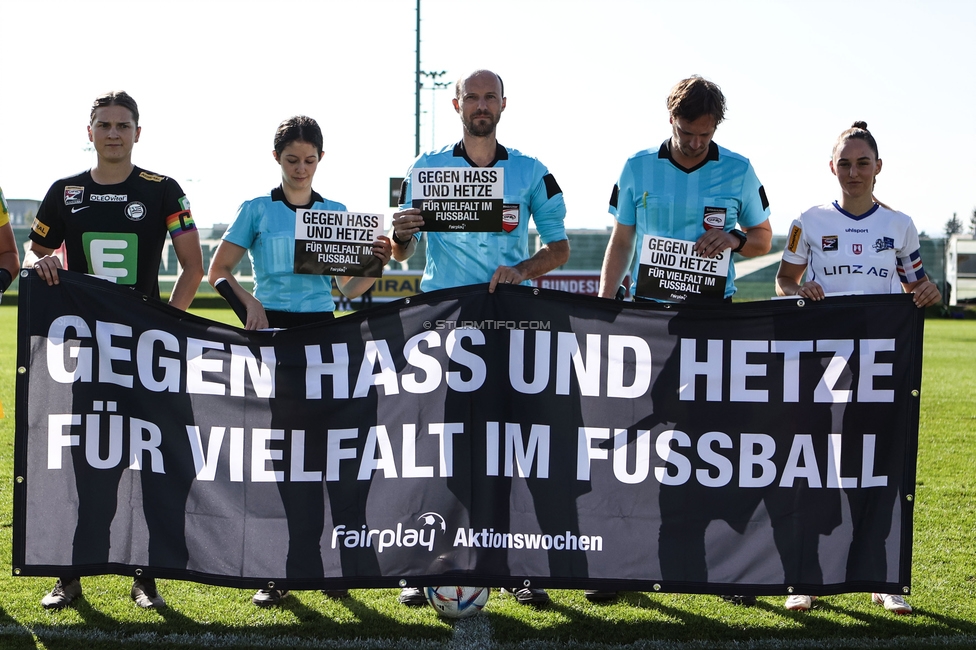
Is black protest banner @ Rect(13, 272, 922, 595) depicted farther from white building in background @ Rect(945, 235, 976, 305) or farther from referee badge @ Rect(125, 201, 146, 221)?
white building in background @ Rect(945, 235, 976, 305)

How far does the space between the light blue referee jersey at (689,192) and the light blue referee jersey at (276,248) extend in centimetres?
142

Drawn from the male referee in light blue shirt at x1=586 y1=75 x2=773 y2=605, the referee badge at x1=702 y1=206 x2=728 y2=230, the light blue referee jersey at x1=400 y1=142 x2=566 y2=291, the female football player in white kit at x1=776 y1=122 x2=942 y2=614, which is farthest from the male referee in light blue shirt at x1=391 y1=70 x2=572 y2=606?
the female football player in white kit at x1=776 y1=122 x2=942 y2=614

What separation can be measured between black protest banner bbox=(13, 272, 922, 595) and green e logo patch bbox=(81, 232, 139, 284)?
1.18ft

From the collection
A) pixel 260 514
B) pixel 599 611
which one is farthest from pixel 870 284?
pixel 260 514

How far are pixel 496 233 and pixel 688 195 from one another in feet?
2.97

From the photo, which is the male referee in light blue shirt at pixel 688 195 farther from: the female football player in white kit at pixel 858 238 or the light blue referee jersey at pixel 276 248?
the light blue referee jersey at pixel 276 248

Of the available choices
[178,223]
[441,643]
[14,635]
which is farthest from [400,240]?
[14,635]

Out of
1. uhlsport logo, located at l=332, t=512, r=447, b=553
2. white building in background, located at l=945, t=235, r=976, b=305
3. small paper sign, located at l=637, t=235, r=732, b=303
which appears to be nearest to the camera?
uhlsport logo, located at l=332, t=512, r=447, b=553

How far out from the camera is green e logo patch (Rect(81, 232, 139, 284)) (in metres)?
4.23

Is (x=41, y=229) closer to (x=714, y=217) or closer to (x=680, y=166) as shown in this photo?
(x=680, y=166)

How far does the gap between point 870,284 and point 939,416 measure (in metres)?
6.54

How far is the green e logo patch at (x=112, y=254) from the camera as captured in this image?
4.23 meters

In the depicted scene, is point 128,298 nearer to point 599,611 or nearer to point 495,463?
point 495,463

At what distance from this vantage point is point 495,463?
149 inches
